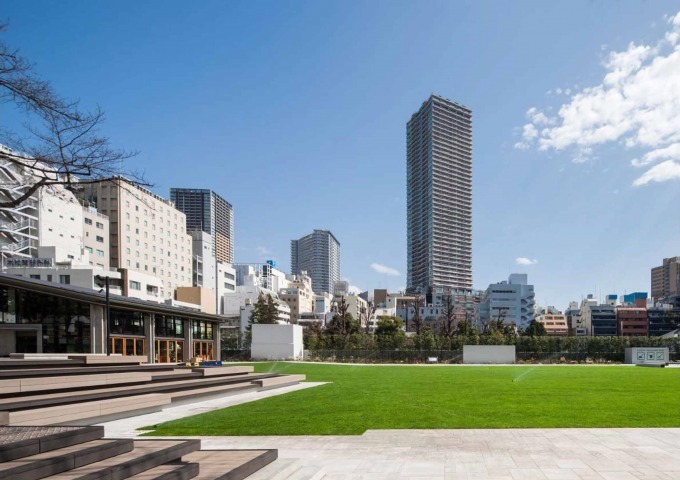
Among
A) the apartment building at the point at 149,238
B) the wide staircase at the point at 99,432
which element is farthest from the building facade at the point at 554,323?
the wide staircase at the point at 99,432

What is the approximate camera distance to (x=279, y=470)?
7637mm

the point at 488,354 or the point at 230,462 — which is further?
the point at 488,354

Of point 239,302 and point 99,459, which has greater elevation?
point 99,459

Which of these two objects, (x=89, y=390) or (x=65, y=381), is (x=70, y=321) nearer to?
(x=89, y=390)

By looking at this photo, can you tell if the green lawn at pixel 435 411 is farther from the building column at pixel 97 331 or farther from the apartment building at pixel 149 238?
the apartment building at pixel 149 238

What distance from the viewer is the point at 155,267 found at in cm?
9400

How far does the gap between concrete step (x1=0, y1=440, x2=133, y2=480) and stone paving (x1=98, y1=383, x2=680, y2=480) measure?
3.09 meters

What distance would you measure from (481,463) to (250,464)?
371 centimetres

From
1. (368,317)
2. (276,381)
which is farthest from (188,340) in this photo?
(368,317)

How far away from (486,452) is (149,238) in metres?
91.4

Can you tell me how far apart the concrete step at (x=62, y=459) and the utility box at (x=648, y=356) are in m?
56.9

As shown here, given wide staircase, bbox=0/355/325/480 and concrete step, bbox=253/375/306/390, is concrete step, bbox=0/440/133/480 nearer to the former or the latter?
wide staircase, bbox=0/355/325/480

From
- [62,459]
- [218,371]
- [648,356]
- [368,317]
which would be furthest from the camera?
[368,317]

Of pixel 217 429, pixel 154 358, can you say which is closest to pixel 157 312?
pixel 154 358
